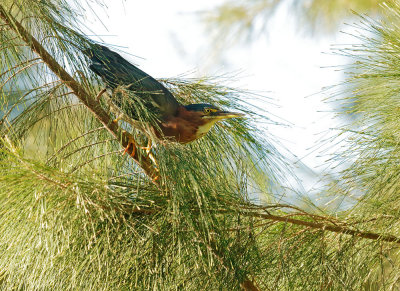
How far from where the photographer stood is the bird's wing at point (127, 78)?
155 centimetres

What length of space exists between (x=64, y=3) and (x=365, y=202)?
101cm

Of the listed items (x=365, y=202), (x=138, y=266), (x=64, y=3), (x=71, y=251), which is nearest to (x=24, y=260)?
(x=71, y=251)

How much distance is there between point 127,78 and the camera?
5.40 feet

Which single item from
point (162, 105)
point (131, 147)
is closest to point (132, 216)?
point (131, 147)

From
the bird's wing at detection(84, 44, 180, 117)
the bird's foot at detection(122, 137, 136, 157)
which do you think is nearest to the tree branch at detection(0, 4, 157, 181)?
the bird's foot at detection(122, 137, 136, 157)

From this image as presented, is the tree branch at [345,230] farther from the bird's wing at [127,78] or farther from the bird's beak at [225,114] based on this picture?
the bird's wing at [127,78]

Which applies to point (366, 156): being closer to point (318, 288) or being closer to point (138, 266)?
point (318, 288)

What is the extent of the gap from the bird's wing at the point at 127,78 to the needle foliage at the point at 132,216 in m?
0.05

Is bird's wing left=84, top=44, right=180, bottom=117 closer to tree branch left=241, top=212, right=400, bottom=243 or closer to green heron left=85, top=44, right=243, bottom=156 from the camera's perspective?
green heron left=85, top=44, right=243, bottom=156

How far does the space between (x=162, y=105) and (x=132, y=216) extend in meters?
0.57

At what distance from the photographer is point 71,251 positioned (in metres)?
1.09

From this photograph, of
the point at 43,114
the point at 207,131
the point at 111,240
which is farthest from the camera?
the point at 207,131

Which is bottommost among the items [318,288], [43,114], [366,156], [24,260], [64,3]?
[318,288]

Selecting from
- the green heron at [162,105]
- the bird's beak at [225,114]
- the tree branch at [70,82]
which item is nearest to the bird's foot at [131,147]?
the tree branch at [70,82]
